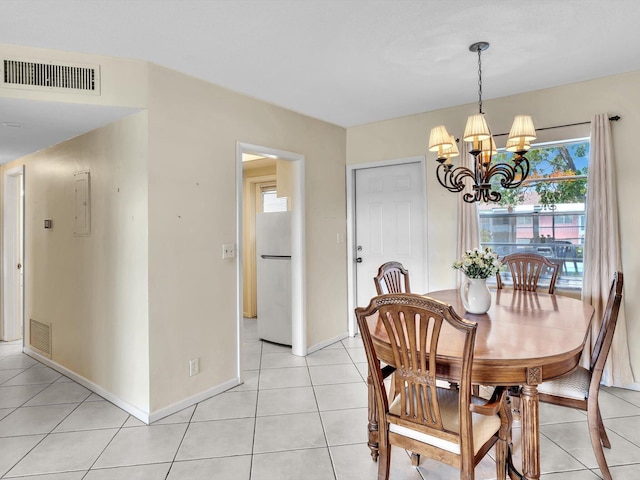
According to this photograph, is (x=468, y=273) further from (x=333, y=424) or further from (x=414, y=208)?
(x=414, y=208)

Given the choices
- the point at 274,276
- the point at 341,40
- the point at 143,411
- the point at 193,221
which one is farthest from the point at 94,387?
the point at 341,40

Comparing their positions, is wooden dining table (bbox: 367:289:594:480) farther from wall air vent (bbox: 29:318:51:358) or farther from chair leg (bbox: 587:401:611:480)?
wall air vent (bbox: 29:318:51:358)

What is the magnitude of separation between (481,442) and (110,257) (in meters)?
2.65

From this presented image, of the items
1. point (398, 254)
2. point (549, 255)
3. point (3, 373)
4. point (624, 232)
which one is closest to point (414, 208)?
point (398, 254)

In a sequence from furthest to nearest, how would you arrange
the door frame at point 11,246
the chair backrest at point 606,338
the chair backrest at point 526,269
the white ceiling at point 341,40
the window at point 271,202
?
the window at point 271,202 → the door frame at point 11,246 → the chair backrest at point 526,269 → the white ceiling at point 341,40 → the chair backrest at point 606,338

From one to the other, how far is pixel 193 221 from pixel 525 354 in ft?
7.37

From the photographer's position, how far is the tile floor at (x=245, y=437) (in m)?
2.01

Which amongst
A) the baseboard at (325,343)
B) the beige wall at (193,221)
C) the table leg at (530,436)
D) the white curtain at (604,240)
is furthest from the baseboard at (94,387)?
the white curtain at (604,240)

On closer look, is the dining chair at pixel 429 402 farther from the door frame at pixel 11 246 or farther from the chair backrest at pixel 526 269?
the door frame at pixel 11 246

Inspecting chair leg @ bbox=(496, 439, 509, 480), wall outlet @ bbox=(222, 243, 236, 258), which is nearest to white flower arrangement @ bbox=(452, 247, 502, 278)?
chair leg @ bbox=(496, 439, 509, 480)

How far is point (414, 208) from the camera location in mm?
4074

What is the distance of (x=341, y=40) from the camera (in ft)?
7.72

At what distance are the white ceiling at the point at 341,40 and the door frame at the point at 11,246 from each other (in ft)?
4.82

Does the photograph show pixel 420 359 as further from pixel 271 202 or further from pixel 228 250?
pixel 271 202
